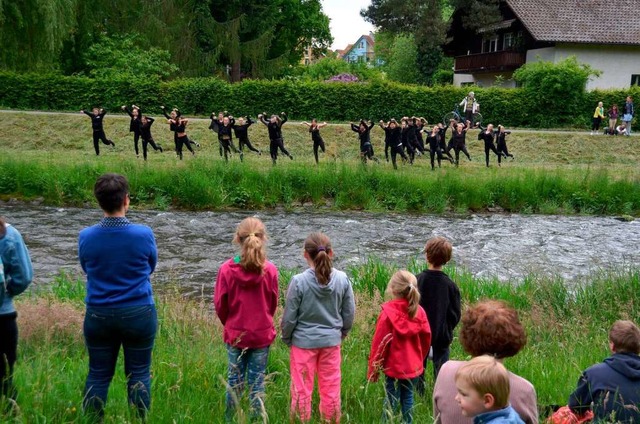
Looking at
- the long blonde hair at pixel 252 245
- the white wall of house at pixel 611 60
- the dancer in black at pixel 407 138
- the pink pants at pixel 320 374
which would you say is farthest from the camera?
the white wall of house at pixel 611 60

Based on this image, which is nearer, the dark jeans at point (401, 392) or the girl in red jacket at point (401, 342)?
the girl in red jacket at point (401, 342)

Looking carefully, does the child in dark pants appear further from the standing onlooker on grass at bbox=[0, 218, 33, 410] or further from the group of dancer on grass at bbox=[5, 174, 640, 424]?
the standing onlooker on grass at bbox=[0, 218, 33, 410]

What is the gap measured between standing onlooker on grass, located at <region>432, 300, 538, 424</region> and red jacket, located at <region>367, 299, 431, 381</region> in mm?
1027

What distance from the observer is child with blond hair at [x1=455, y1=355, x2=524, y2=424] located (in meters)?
2.88

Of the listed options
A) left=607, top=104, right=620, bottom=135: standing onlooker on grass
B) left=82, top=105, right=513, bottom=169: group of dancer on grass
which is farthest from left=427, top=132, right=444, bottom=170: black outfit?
left=607, top=104, right=620, bottom=135: standing onlooker on grass

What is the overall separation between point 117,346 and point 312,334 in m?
1.29

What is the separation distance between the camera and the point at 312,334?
15.8ft

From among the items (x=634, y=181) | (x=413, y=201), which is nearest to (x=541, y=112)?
(x=634, y=181)

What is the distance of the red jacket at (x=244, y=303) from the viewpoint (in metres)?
4.72

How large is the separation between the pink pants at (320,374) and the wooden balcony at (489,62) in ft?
130

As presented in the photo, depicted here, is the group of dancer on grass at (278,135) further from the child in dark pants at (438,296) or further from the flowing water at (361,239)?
the child in dark pants at (438,296)

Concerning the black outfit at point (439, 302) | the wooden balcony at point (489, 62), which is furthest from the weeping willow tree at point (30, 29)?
the wooden balcony at point (489, 62)

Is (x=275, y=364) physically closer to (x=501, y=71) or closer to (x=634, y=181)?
(x=634, y=181)

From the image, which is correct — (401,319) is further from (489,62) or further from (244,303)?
(489,62)
